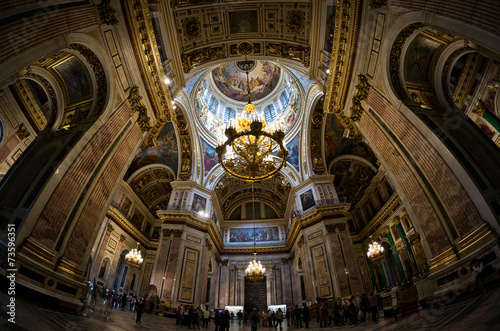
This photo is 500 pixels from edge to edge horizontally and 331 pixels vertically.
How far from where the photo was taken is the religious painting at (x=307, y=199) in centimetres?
1512

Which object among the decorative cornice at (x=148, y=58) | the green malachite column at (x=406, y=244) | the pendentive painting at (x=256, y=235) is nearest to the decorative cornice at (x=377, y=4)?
the decorative cornice at (x=148, y=58)

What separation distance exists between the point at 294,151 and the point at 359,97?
350 inches

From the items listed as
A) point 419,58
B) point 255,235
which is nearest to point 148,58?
point 419,58

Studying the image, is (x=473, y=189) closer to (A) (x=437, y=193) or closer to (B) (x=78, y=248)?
(A) (x=437, y=193)

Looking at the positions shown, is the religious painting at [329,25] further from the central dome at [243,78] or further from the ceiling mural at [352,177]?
the central dome at [243,78]

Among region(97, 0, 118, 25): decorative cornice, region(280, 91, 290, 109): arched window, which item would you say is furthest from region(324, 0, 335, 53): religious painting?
region(280, 91, 290, 109): arched window

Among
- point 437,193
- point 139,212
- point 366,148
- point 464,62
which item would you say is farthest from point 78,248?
point 366,148

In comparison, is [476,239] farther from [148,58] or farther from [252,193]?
[252,193]

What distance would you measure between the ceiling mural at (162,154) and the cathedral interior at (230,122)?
10 cm

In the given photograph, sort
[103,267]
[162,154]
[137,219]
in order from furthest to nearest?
1. [137,219]
2. [162,154]
3. [103,267]

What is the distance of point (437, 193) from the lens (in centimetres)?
569

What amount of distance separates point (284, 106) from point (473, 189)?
1533 centimetres

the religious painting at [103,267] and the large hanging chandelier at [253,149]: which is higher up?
the large hanging chandelier at [253,149]

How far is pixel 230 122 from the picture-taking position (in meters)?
9.90
